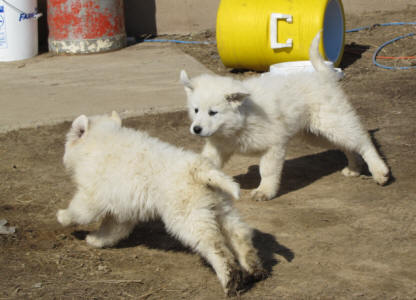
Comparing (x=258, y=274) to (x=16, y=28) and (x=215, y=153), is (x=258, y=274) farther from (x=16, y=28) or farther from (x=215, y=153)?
(x=16, y=28)

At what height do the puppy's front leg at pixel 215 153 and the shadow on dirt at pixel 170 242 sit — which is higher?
the puppy's front leg at pixel 215 153

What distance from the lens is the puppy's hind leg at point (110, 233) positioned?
4.24 meters

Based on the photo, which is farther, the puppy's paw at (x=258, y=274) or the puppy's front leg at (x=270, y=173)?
the puppy's front leg at (x=270, y=173)

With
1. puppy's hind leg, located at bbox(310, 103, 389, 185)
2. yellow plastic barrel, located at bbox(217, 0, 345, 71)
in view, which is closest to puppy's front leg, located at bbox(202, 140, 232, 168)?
puppy's hind leg, located at bbox(310, 103, 389, 185)

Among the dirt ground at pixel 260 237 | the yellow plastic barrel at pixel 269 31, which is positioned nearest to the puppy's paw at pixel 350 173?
the dirt ground at pixel 260 237

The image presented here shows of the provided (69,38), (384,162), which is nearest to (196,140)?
(384,162)

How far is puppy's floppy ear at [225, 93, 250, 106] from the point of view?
4836mm

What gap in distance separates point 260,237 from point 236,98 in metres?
1.19

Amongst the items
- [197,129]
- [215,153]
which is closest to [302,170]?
[215,153]

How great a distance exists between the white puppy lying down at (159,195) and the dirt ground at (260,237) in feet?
0.79

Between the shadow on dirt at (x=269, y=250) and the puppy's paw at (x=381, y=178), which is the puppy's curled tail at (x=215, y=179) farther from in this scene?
the puppy's paw at (x=381, y=178)

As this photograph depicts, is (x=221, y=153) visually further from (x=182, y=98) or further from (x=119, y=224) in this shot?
(x=182, y=98)

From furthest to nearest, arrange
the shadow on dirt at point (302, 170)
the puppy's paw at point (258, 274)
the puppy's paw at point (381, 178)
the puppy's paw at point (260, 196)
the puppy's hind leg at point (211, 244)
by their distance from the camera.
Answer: the shadow on dirt at point (302, 170) < the puppy's paw at point (381, 178) < the puppy's paw at point (260, 196) < the puppy's paw at point (258, 274) < the puppy's hind leg at point (211, 244)

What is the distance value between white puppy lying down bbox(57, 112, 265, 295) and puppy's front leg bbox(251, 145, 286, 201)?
1382 mm
